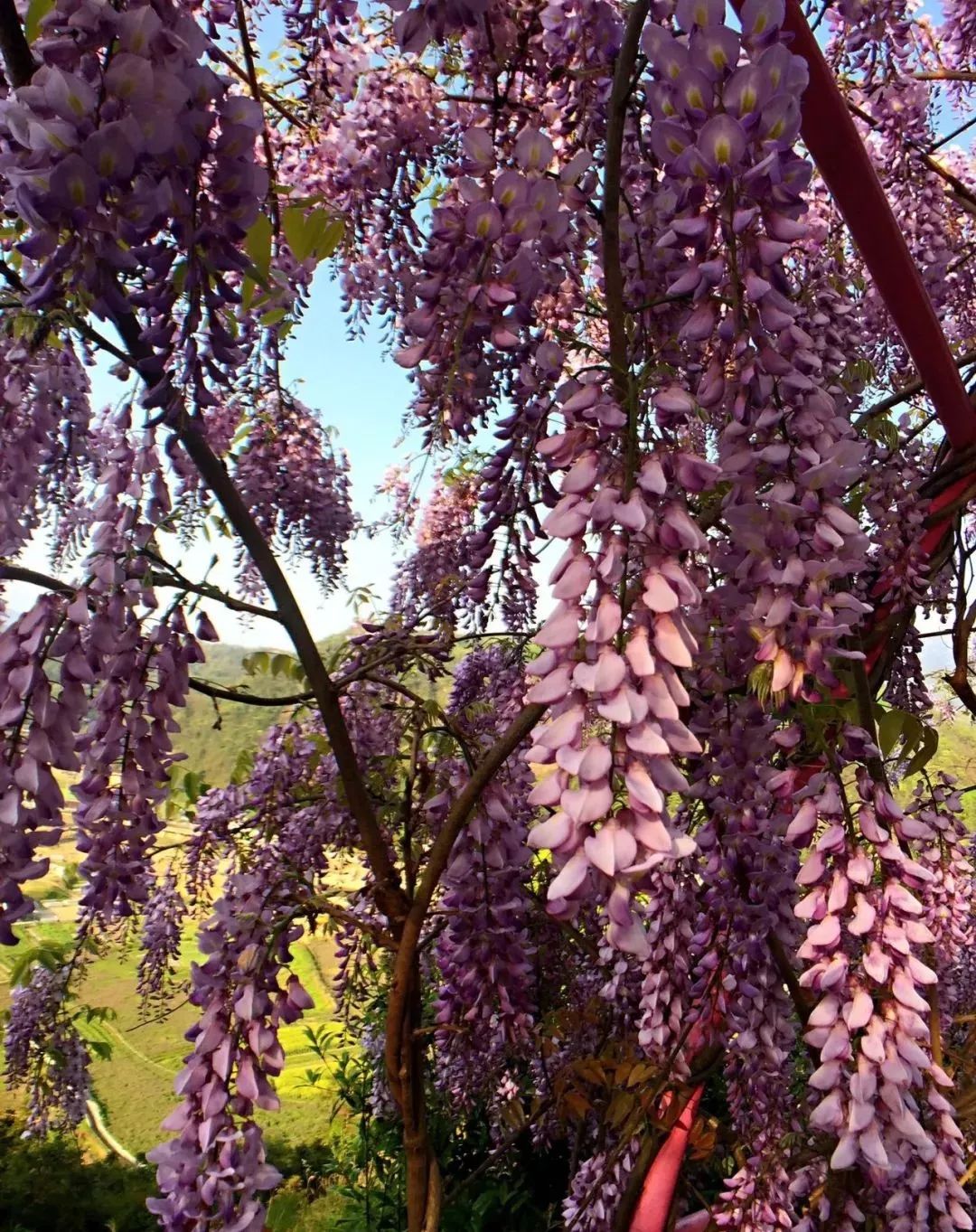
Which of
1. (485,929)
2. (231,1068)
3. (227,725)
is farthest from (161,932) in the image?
(231,1068)

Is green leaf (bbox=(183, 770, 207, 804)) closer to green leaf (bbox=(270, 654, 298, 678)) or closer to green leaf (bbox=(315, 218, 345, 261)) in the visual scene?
green leaf (bbox=(270, 654, 298, 678))

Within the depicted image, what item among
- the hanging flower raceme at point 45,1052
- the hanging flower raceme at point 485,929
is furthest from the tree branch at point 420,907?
the hanging flower raceme at point 45,1052

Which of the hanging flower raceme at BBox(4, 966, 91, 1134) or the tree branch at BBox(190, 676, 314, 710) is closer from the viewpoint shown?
the tree branch at BBox(190, 676, 314, 710)

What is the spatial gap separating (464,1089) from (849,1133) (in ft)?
3.29

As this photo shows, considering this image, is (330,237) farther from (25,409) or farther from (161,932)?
(161,932)

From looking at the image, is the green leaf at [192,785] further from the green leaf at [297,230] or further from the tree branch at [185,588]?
the green leaf at [297,230]

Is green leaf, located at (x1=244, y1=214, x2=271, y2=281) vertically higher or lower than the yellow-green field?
higher

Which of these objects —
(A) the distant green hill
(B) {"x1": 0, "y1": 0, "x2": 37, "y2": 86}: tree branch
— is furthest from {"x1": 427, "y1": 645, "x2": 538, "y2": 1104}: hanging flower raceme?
(A) the distant green hill

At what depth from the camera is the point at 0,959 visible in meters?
2.80

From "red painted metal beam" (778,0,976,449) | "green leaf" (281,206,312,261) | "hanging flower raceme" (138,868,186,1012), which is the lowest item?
"hanging flower raceme" (138,868,186,1012)

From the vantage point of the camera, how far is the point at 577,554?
1.57 ft

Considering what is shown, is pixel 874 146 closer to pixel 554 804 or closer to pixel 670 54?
pixel 670 54

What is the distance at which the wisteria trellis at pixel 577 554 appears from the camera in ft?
1.56

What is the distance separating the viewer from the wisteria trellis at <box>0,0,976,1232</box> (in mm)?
477
